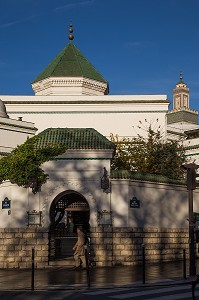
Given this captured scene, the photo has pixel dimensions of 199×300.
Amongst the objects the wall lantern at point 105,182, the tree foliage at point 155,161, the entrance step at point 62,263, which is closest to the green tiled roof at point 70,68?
the tree foliage at point 155,161

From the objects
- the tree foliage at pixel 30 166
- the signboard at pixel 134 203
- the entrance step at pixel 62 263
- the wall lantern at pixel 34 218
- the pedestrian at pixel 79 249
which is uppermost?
the tree foliage at pixel 30 166

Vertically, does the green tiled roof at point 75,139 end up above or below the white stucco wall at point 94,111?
below

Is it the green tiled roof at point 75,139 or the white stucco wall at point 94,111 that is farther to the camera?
the white stucco wall at point 94,111

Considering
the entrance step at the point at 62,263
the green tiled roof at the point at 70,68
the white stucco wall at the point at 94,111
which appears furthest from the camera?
the green tiled roof at the point at 70,68

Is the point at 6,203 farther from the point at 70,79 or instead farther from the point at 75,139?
the point at 70,79

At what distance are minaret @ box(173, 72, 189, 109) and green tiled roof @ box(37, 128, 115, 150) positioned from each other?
9192cm

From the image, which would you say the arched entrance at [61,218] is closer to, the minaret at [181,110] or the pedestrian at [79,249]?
the pedestrian at [79,249]

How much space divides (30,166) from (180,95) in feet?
319

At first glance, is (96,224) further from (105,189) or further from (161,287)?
(161,287)

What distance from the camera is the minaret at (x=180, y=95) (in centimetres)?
11439

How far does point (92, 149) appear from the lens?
21891mm

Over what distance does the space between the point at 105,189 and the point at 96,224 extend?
57.6 inches

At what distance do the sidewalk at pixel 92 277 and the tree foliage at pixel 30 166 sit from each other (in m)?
3.54

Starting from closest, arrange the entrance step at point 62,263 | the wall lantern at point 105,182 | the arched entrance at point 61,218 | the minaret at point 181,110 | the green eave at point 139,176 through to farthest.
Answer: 1. the entrance step at point 62,263
2. the wall lantern at point 105,182
3. the green eave at point 139,176
4. the arched entrance at point 61,218
5. the minaret at point 181,110
